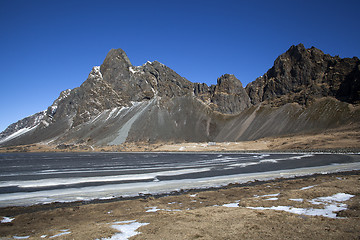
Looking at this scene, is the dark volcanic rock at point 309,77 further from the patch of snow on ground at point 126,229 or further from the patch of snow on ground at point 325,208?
the patch of snow on ground at point 126,229

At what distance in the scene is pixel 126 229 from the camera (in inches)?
375

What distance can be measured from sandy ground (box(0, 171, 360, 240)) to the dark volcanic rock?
412 feet

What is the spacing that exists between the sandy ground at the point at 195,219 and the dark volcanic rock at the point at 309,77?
12571cm

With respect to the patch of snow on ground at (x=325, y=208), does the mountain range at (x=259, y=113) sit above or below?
above

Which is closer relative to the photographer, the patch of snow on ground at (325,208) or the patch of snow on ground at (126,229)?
the patch of snow on ground at (126,229)

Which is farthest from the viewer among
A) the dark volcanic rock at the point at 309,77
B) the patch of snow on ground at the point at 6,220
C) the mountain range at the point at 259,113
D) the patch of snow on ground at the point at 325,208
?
the dark volcanic rock at the point at 309,77

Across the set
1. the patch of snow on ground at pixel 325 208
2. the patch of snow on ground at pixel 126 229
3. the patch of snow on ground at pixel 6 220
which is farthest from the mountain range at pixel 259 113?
the patch of snow on ground at pixel 6 220

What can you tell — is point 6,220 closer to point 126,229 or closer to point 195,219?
point 126,229

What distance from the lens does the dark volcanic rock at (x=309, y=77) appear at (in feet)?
415

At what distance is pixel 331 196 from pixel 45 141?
204064 mm

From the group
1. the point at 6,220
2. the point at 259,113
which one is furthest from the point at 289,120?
the point at 6,220

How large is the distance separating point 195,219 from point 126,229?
285 centimetres

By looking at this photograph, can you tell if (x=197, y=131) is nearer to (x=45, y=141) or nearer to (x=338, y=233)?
(x=45, y=141)

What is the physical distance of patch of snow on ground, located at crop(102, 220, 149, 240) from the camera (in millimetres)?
8672
